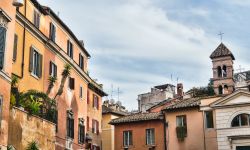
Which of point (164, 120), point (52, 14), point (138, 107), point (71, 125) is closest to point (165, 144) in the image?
point (164, 120)

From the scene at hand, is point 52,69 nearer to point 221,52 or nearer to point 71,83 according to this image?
point 71,83

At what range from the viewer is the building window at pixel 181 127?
4572cm

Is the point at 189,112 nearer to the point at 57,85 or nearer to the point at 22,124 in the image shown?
→ the point at 57,85

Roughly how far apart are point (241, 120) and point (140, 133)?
12.1 meters

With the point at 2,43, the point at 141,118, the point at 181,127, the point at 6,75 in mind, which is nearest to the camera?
the point at 2,43

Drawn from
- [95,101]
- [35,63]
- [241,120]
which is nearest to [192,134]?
[241,120]

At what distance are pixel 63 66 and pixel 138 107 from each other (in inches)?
1974

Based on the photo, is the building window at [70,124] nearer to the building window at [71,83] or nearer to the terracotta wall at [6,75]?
the building window at [71,83]

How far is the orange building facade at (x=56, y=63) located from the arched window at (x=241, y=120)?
46.2 feet

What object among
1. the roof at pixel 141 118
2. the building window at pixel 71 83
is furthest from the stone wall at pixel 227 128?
the building window at pixel 71 83

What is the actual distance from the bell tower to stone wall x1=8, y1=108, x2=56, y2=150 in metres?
39.6

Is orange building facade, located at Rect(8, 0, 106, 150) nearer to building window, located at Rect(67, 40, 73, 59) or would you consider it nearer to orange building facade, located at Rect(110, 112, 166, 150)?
building window, located at Rect(67, 40, 73, 59)

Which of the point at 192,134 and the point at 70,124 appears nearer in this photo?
the point at 70,124

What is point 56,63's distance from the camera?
35750 mm
